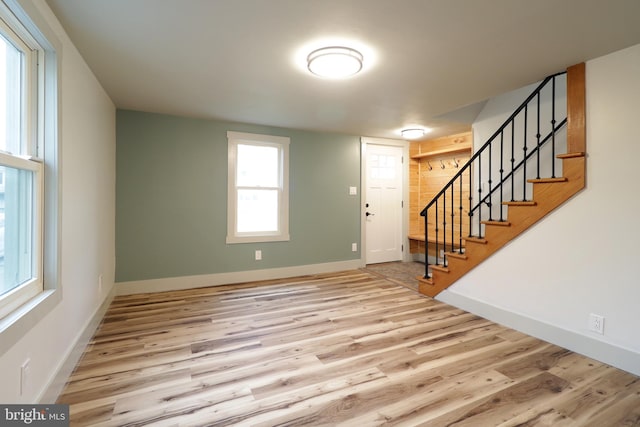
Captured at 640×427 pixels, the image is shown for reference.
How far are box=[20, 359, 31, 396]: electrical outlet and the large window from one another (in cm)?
27

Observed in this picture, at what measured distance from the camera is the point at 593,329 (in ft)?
7.35

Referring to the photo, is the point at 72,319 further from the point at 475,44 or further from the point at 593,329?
the point at 593,329

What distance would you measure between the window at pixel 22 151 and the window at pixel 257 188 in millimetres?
2442

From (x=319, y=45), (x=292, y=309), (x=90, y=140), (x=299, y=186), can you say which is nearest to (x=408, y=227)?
(x=299, y=186)

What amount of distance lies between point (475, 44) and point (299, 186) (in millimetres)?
2923

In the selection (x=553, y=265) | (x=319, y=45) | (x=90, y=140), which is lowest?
(x=553, y=265)

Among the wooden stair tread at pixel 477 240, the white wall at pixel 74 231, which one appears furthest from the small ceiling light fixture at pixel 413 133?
the white wall at pixel 74 231

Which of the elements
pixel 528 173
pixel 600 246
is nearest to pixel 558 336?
pixel 600 246

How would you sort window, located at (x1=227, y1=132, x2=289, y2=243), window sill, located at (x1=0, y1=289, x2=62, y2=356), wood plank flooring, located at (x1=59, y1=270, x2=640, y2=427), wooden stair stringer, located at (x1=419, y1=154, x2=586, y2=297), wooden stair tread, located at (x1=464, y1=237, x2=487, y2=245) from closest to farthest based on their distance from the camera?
window sill, located at (x1=0, y1=289, x2=62, y2=356), wood plank flooring, located at (x1=59, y1=270, x2=640, y2=427), wooden stair stringer, located at (x1=419, y1=154, x2=586, y2=297), wooden stair tread, located at (x1=464, y1=237, x2=487, y2=245), window, located at (x1=227, y1=132, x2=289, y2=243)

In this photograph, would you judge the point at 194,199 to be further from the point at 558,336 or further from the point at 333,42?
the point at 558,336

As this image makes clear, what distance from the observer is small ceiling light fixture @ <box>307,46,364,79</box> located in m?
2.13

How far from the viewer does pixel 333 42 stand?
206cm

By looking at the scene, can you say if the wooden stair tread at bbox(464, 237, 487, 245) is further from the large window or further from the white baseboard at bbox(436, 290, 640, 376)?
the large window

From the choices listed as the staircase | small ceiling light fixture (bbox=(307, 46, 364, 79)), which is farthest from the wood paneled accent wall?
small ceiling light fixture (bbox=(307, 46, 364, 79))
